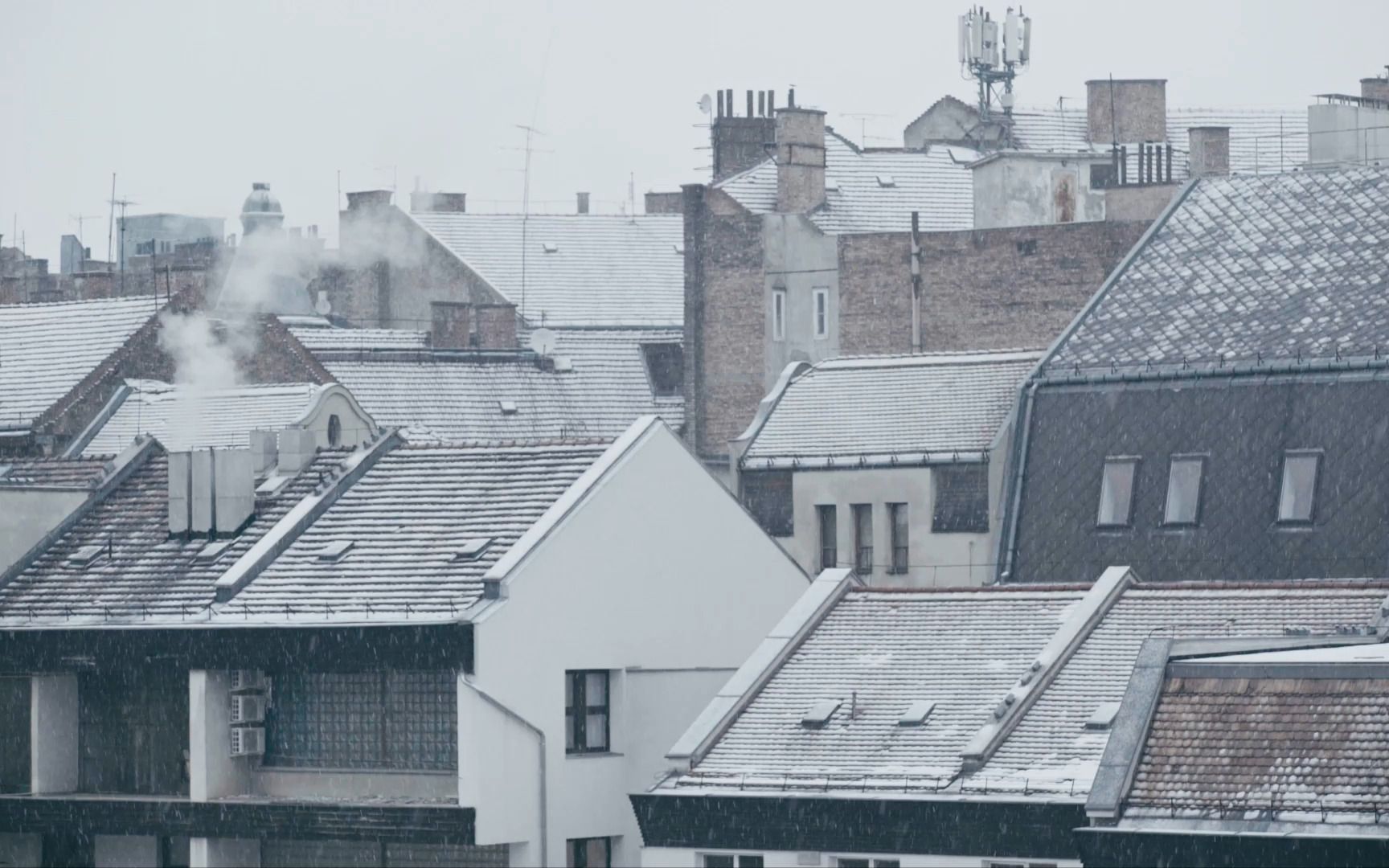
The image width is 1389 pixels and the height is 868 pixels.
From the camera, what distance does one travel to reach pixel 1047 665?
142 ft

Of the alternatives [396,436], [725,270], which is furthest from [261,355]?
[396,436]

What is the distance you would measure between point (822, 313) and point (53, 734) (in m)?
37.4

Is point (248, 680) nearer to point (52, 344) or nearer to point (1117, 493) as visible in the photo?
point (1117, 493)

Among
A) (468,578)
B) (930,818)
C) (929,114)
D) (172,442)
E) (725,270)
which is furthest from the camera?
(929,114)

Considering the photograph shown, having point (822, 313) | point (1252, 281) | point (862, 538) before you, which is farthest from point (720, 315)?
point (1252, 281)

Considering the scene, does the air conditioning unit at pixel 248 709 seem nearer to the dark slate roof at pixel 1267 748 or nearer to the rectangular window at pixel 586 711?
the rectangular window at pixel 586 711

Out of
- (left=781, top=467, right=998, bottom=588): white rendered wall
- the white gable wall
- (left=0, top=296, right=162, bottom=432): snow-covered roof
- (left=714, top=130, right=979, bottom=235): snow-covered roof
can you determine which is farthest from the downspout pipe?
(left=714, top=130, right=979, bottom=235): snow-covered roof

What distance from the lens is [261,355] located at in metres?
79.3

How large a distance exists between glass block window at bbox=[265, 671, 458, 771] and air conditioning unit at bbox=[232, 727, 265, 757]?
106 mm

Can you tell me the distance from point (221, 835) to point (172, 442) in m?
22.3

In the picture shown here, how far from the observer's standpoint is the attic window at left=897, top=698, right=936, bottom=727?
43.2 metres

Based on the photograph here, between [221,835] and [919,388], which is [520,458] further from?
[919,388]

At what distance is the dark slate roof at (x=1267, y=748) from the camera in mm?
32438

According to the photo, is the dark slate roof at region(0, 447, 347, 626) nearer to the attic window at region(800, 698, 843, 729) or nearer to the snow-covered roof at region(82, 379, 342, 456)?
the attic window at region(800, 698, 843, 729)
